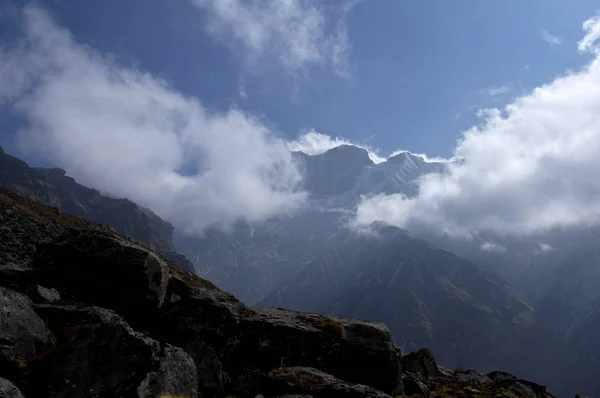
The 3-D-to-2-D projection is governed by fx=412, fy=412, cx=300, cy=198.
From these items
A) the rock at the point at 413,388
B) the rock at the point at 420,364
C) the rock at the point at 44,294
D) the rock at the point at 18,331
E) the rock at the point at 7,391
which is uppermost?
the rock at the point at 420,364

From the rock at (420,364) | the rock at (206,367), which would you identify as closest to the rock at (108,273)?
the rock at (206,367)

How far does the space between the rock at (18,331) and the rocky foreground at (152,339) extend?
0.12 ft

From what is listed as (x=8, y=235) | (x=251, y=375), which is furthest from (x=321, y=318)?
(x=8, y=235)

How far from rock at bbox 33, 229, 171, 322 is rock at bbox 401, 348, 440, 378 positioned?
21.7m

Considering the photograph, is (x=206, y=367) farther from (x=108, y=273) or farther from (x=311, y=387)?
(x=108, y=273)

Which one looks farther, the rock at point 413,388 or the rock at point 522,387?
the rock at point 522,387

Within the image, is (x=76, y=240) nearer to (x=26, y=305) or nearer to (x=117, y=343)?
(x=26, y=305)

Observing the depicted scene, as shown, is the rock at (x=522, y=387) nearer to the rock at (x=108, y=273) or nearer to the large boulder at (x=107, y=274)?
Result: the large boulder at (x=107, y=274)

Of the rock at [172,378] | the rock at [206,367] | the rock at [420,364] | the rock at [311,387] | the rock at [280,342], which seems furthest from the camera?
the rock at [420,364]

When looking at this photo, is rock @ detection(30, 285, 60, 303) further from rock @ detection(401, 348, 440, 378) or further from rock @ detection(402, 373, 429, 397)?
rock @ detection(401, 348, 440, 378)

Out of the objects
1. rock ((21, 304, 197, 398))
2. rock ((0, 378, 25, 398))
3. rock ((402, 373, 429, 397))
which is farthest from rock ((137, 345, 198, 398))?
rock ((402, 373, 429, 397))

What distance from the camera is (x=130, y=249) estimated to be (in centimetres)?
2055

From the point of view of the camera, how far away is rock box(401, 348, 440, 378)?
3331cm

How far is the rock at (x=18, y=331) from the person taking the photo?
43.4ft
